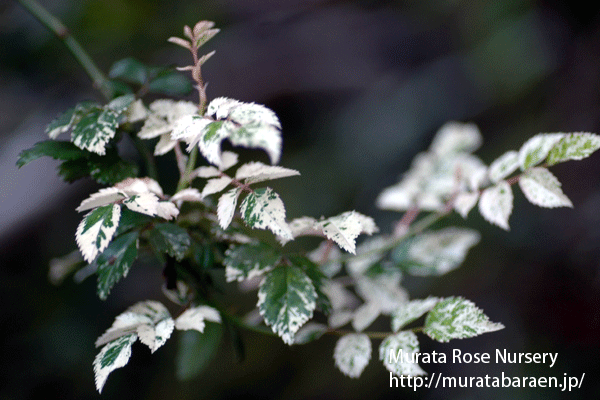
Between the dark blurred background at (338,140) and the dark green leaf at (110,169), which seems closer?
the dark green leaf at (110,169)

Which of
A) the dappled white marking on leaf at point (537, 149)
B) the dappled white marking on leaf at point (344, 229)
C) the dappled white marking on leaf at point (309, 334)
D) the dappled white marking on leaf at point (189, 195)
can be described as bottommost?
the dappled white marking on leaf at point (309, 334)

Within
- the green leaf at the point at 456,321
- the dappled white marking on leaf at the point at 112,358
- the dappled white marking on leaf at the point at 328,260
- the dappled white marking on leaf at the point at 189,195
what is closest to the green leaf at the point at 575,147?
the green leaf at the point at 456,321

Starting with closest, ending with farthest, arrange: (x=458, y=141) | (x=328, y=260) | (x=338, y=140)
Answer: (x=328, y=260), (x=458, y=141), (x=338, y=140)

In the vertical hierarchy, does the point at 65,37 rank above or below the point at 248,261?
above

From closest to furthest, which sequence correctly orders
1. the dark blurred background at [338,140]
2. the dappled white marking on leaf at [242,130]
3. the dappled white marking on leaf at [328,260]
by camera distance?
the dappled white marking on leaf at [242,130] → the dappled white marking on leaf at [328,260] → the dark blurred background at [338,140]

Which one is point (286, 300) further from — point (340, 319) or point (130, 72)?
point (130, 72)

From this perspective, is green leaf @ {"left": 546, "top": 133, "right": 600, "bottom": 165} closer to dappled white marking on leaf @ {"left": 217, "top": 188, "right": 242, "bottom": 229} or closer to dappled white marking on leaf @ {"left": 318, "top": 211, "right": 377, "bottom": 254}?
dappled white marking on leaf @ {"left": 318, "top": 211, "right": 377, "bottom": 254}

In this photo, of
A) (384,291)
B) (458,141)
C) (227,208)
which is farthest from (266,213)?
(458,141)

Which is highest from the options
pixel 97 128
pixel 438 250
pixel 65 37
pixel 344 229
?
pixel 65 37

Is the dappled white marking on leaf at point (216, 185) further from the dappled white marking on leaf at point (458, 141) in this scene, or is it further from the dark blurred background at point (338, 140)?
the dark blurred background at point (338, 140)
